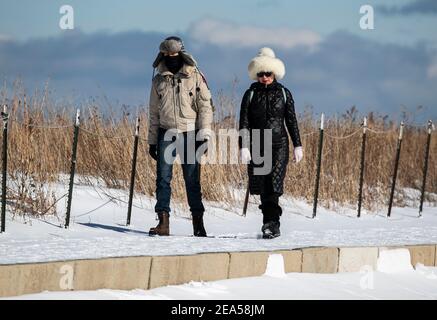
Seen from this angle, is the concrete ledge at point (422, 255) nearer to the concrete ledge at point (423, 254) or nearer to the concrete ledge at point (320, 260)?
the concrete ledge at point (423, 254)

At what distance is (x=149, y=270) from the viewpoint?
18.2 feet

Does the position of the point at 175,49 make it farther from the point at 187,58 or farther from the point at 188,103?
the point at 188,103

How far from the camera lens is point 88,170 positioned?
12383mm

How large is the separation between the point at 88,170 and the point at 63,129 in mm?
641

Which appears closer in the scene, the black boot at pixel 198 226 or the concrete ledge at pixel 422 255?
the concrete ledge at pixel 422 255

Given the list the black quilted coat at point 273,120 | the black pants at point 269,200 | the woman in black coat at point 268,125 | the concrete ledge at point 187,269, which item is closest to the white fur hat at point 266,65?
the woman in black coat at point 268,125

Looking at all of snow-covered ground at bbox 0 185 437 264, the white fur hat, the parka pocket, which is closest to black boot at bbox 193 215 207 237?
snow-covered ground at bbox 0 185 437 264

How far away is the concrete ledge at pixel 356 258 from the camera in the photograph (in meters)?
6.92

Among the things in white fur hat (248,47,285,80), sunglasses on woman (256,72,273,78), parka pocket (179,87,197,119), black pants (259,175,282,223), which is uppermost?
white fur hat (248,47,285,80)

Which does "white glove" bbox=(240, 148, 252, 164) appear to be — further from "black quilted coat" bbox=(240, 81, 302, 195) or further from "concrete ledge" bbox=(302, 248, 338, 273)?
"concrete ledge" bbox=(302, 248, 338, 273)

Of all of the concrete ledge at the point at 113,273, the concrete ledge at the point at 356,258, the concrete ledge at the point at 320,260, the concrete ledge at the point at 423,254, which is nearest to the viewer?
the concrete ledge at the point at 113,273

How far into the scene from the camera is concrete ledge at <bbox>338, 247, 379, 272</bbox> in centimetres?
692

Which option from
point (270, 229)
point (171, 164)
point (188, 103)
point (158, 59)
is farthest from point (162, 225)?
point (158, 59)

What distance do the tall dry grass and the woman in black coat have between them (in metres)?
2.47
